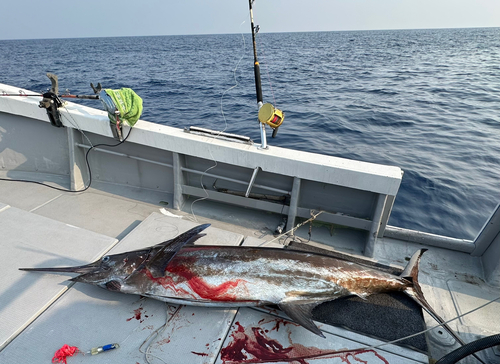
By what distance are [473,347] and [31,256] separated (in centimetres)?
364

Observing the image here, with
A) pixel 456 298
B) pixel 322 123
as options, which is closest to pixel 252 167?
pixel 456 298

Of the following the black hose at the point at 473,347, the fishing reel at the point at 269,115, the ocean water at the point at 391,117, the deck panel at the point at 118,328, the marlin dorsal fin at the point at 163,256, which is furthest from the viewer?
the ocean water at the point at 391,117

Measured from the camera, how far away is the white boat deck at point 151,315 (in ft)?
7.04

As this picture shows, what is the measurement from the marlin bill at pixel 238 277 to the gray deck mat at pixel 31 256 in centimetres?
15

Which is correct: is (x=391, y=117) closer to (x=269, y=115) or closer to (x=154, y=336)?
(x=269, y=115)

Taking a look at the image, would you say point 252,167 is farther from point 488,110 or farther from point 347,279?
point 488,110

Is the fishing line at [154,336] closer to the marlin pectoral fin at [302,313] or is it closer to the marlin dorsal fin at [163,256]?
the marlin dorsal fin at [163,256]

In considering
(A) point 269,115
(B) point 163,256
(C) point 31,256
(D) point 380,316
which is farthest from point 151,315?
(A) point 269,115

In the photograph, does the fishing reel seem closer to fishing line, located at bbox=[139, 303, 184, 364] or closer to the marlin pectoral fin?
the marlin pectoral fin

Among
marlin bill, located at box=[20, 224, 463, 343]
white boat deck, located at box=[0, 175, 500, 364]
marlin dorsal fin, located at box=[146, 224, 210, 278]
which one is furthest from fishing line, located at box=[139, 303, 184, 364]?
marlin dorsal fin, located at box=[146, 224, 210, 278]

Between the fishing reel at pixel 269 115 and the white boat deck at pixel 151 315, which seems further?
the fishing reel at pixel 269 115

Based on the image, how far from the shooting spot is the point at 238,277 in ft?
8.09

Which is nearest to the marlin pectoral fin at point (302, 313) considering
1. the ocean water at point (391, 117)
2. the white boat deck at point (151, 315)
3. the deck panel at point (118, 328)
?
the white boat deck at point (151, 315)

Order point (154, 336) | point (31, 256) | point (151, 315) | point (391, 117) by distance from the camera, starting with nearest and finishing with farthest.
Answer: point (154, 336) < point (151, 315) < point (31, 256) < point (391, 117)
